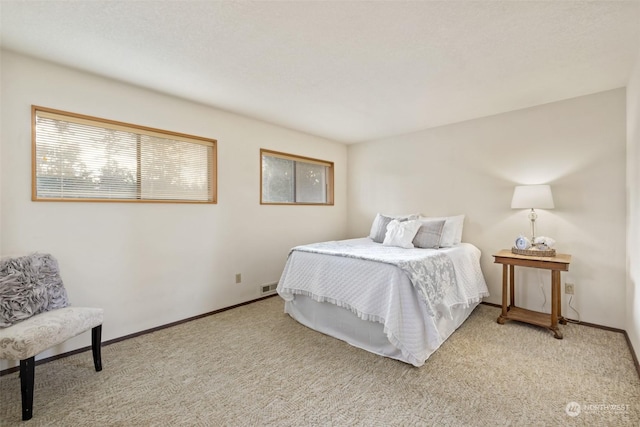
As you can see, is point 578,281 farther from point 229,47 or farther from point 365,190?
point 229,47

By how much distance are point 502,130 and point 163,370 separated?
13.8ft

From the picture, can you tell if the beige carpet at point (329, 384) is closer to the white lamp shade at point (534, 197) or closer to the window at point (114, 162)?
the white lamp shade at point (534, 197)

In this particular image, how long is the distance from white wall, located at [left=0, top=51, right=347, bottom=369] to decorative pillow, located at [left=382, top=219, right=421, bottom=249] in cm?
144

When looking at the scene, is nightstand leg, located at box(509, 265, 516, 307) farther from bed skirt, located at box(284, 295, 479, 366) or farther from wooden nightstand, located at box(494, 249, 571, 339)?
bed skirt, located at box(284, 295, 479, 366)

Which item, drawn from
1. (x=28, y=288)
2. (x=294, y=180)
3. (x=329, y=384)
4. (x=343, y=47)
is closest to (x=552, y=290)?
(x=329, y=384)

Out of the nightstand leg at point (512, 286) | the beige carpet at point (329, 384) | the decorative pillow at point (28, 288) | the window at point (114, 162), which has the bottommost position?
the beige carpet at point (329, 384)

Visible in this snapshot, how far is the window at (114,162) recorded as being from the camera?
7.38 feet

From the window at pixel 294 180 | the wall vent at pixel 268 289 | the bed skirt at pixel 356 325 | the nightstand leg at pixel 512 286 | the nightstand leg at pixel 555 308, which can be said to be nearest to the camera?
the bed skirt at pixel 356 325

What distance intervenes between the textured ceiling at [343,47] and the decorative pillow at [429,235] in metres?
1.36

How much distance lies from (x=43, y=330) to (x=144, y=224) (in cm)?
120

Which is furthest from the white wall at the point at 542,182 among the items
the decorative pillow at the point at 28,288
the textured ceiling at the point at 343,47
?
the decorative pillow at the point at 28,288

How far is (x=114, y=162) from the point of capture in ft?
8.49

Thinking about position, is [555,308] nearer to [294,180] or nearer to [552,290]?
[552,290]

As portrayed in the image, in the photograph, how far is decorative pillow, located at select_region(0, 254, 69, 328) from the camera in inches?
69.6
